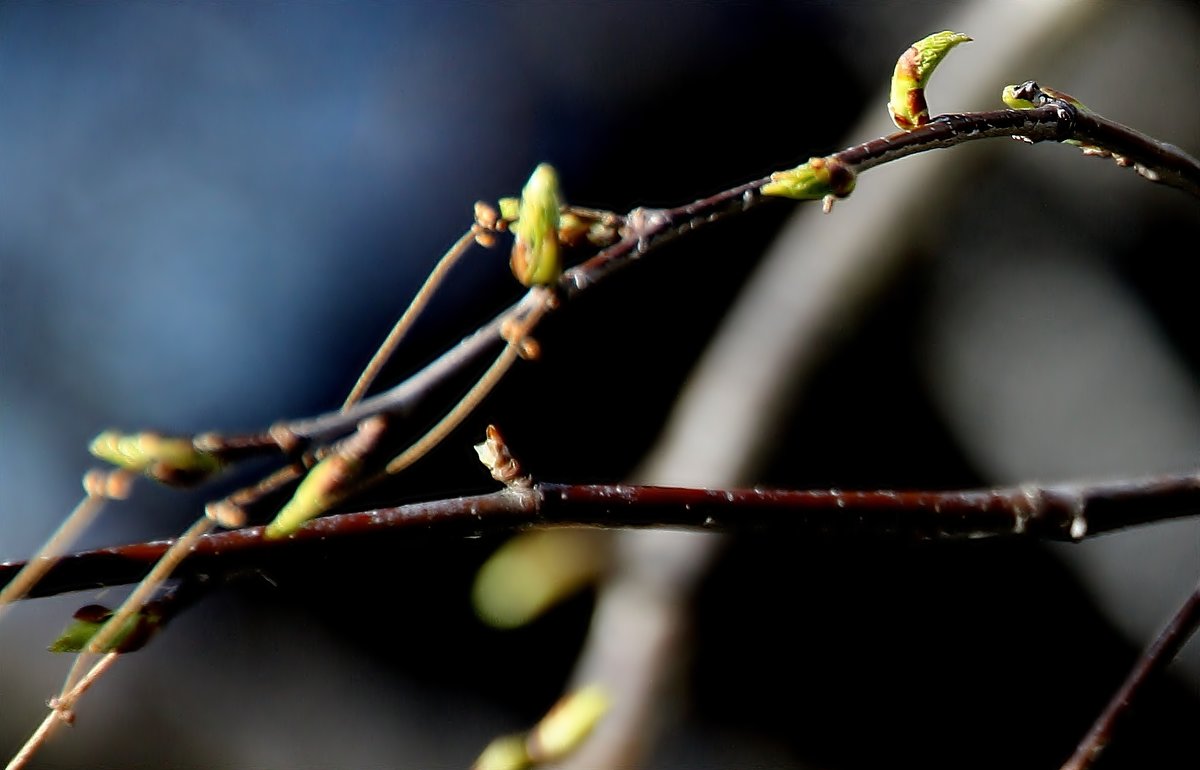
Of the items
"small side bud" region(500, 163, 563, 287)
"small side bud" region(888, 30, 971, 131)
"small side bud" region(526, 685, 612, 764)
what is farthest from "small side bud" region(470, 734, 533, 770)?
"small side bud" region(888, 30, 971, 131)

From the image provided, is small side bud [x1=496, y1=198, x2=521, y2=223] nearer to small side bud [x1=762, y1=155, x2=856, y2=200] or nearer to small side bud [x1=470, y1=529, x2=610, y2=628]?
small side bud [x1=762, y1=155, x2=856, y2=200]

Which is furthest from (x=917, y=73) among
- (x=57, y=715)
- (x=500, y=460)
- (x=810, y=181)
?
(x=57, y=715)

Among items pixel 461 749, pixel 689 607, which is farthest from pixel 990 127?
pixel 461 749

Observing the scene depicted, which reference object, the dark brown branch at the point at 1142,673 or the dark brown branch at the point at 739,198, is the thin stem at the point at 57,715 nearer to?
the dark brown branch at the point at 739,198

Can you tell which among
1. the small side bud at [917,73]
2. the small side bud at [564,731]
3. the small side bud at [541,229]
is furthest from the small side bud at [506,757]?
the small side bud at [917,73]

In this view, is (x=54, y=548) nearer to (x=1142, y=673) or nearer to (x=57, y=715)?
(x=57, y=715)
